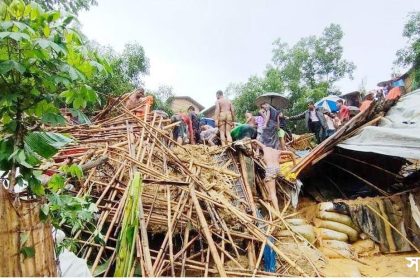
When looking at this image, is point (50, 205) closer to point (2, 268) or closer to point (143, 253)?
point (2, 268)

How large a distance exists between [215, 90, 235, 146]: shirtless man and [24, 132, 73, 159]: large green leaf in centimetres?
717

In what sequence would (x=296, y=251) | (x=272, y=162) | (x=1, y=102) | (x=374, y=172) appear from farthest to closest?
(x=374, y=172) → (x=272, y=162) → (x=296, y=251) → (x=1, y=102)

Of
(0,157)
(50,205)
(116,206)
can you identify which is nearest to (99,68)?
(0,157)

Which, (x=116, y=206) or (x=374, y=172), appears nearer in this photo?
(x=116, y=206)

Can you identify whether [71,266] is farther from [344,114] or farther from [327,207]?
[344,114]

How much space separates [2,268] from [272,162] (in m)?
5.49

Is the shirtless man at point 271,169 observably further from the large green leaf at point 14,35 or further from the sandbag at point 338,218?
the large green leaf at point 14,35

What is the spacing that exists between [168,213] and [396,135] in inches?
162

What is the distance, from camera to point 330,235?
6086mm

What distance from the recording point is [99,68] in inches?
61.8

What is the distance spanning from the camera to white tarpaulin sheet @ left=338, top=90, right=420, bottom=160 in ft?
17.8

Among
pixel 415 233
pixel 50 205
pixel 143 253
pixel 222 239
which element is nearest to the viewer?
pixel 50 205

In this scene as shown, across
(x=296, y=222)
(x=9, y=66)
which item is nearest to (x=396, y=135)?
(x=296, y=222)

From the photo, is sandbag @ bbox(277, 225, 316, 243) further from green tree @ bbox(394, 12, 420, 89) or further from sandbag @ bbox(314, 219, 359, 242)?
green tree @ bbox(394, 12, 420, 89)
